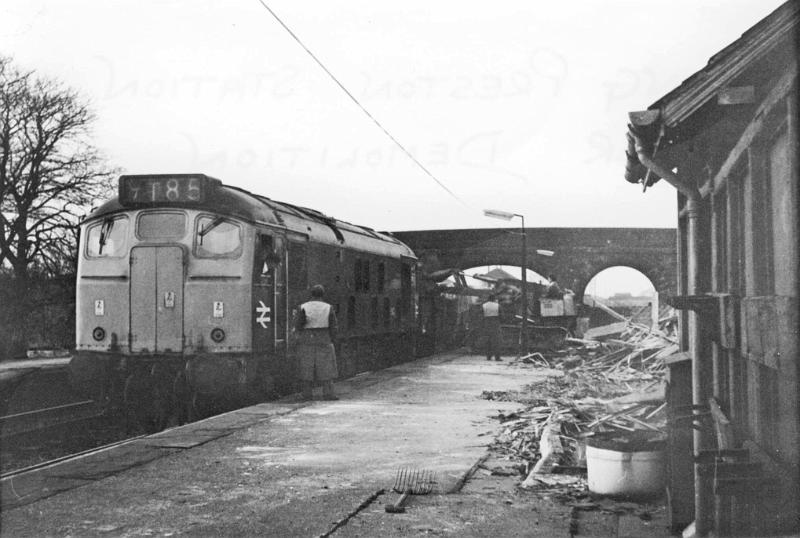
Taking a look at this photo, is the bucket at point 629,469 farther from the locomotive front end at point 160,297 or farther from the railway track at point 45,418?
the railway track at point 45,418

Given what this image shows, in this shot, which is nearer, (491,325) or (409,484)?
(409,484)

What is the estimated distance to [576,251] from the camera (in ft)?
133

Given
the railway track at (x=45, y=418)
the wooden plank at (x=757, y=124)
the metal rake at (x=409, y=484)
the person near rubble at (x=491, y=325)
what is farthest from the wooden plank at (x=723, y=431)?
the person near rubble at (x=491, y=325)

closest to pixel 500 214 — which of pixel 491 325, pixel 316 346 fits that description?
pixel 491 325

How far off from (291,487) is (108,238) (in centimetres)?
691

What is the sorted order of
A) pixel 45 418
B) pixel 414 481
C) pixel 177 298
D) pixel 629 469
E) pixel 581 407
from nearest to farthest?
pixel 629 469, pixel 414 481, pixel 581 407, pixel 177 298, pixel 45 418

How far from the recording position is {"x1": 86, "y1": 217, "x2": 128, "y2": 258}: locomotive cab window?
12039mm

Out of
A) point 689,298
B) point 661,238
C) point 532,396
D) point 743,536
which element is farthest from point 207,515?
point 661,238

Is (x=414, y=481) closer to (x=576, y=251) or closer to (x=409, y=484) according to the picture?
(x=409, y=484)

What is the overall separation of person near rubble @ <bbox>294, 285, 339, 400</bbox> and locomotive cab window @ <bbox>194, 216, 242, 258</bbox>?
1349mm

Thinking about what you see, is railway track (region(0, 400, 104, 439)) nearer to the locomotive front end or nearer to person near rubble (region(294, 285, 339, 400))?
the locomotive front end

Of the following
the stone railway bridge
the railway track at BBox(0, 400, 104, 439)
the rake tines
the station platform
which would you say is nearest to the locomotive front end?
the railway track at BBox(0, 400, 104, 439)

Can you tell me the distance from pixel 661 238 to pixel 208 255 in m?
31.7

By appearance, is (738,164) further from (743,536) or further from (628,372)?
(628,372)
